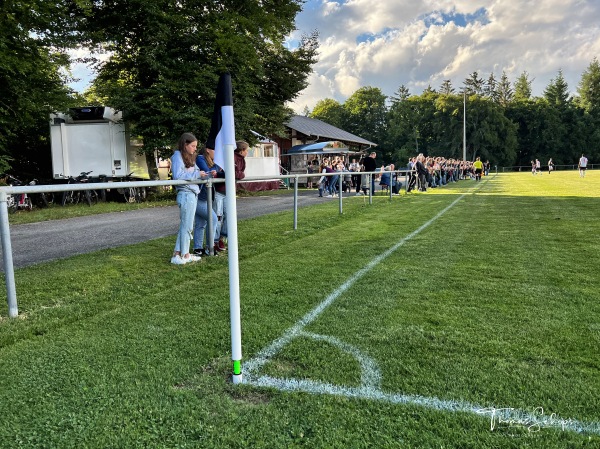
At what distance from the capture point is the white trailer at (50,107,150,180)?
59.6 ft

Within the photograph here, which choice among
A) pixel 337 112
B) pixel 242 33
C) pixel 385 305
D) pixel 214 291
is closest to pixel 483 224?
pixel 385 305

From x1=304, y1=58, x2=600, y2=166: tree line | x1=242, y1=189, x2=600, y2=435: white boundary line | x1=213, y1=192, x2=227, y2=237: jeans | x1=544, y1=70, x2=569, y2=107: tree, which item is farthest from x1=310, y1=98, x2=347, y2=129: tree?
x1=242, y1=189, x2=600, y2=435: white boundary line

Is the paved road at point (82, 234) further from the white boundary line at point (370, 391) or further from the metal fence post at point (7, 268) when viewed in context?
the white boundary line at point (370, 391)

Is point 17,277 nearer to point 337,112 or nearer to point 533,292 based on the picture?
point 533,292

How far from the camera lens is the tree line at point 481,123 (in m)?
77.3

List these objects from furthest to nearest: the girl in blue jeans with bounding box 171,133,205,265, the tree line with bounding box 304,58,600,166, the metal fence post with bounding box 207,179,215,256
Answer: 1. the tree line with bounding box 304,58,600,166
2. the metal fence post with bounding box 207,179,215,256
3. the girl in blue jeans with bounding box 171,133,205,265

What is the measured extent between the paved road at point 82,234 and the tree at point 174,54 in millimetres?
6149

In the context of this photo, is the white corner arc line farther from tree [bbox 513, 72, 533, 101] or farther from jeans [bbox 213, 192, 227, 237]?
tree [bbox 513, 72, 533, 101]

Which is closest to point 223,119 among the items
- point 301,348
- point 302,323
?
point 301,348

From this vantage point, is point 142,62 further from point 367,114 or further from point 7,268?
point 367,114

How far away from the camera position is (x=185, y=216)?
20.4 feet

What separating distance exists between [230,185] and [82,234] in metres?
8.24

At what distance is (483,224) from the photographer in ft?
31.3

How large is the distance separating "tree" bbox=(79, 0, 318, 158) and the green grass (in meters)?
13.0
